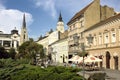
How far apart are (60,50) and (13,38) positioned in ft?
247

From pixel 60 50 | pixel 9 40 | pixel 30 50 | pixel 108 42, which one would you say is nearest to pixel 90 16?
pixel 108 42

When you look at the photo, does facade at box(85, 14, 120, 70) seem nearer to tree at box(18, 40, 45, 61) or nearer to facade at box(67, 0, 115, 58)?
facade at box(67, 0, 115, 58)

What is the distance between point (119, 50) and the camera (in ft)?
162

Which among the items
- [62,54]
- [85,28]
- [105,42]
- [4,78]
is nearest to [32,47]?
[62,54]

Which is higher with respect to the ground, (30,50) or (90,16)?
(90,16)

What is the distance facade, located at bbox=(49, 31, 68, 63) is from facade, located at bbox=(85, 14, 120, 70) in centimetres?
2733

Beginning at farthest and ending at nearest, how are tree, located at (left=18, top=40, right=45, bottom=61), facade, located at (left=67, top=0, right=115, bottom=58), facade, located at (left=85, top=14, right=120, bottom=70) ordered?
tree, located at (left=18, top=40, right=45, bottom=61), facade, located at (left=67, top=0, right=115, bottom=58), facade, located at (left=85, top=14, right=120, bottom=70)

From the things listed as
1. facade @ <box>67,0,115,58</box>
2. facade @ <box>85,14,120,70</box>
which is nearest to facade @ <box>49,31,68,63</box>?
facade @ <box>67,0,115,58</box>

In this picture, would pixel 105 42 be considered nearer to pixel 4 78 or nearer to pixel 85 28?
pixel 85 28

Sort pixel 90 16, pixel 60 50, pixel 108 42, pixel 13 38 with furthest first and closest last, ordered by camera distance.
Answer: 1. pixel 13 38
2. pixel 60 50
3. pixel 90 16
4. pixel 108 42

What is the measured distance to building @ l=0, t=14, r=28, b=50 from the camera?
505 ft

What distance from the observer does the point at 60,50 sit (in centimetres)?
9588

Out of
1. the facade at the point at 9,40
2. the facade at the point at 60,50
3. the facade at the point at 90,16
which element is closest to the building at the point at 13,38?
the facade at the point at 9,40

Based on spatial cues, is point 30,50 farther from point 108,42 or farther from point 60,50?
point 108,42
